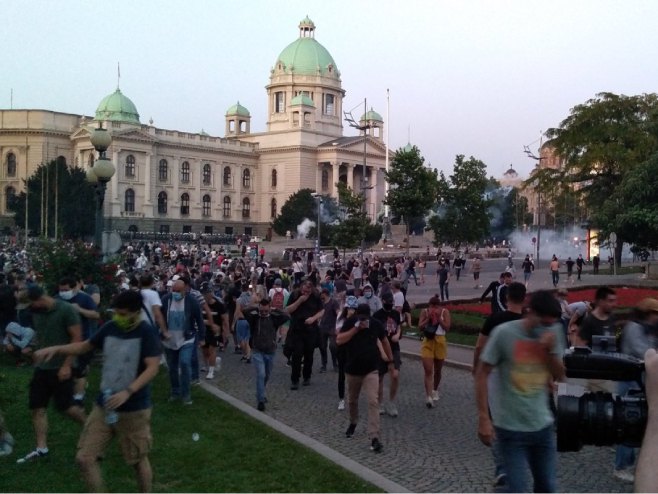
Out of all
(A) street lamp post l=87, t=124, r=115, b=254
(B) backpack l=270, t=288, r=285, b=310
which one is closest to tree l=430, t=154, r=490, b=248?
(B) backpack l=270, t=288, r=285, b=310

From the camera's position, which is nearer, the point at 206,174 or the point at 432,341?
the point at 432,341

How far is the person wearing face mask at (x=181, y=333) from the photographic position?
10.9 metres

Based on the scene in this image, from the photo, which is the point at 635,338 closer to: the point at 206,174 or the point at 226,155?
the point at 206,174

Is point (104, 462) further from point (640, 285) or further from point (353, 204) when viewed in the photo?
point (353, 204)

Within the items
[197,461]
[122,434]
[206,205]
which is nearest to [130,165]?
[206,205]

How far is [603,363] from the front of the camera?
343 centimetres

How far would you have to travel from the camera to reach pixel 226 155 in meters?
96.2

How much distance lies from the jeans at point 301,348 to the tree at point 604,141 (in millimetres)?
33385

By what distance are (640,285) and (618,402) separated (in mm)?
28755

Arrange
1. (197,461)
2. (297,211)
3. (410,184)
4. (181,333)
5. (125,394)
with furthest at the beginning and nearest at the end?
(297,211) → (410,184) → (181,333) → (197,461) → (125,394)

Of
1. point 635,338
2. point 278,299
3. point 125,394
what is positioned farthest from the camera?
point 278,299

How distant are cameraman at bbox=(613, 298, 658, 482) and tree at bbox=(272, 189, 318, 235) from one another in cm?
7632

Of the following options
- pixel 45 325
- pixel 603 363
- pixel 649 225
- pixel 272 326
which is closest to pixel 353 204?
pixel 649 225

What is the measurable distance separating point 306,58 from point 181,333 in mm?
94760
